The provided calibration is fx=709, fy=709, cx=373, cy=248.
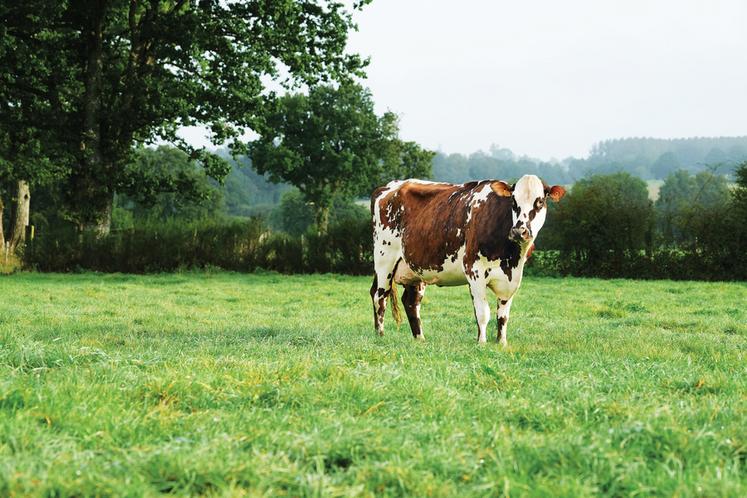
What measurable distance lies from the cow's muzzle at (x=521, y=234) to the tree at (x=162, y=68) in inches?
710

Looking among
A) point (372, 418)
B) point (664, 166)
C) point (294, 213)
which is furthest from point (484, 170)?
point (372, 418)

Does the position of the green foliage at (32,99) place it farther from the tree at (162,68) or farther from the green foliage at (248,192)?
the green foliage at (248,192)

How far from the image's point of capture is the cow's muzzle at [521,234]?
26.1ft

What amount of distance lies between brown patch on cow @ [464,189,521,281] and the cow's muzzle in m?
0.32

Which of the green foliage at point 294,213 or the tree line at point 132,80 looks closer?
the tree line at point 132,80

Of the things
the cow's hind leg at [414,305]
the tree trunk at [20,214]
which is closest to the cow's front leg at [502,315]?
the cow's hind leg at [414,305]

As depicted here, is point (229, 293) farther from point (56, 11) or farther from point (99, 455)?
point (99, 455)

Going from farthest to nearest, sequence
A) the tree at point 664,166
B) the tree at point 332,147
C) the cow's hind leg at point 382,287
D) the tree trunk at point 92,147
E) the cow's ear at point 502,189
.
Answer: the tree at point 664,166 < the tree at point 332,147 < the tree trunk at point 92,147 < the cow's hind leg at point 382,287 < the cow's ear at point 502,189

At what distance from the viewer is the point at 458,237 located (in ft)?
29.3

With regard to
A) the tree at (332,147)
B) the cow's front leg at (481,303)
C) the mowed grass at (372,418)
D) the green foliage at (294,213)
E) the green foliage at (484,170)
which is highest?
the green foliage at (484,170)

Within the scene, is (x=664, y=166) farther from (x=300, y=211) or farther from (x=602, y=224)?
(x=602, y=224)

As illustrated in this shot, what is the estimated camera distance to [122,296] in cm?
1694

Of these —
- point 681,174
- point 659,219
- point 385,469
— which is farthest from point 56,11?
point 681,174

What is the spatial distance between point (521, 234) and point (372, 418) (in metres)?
4.17
